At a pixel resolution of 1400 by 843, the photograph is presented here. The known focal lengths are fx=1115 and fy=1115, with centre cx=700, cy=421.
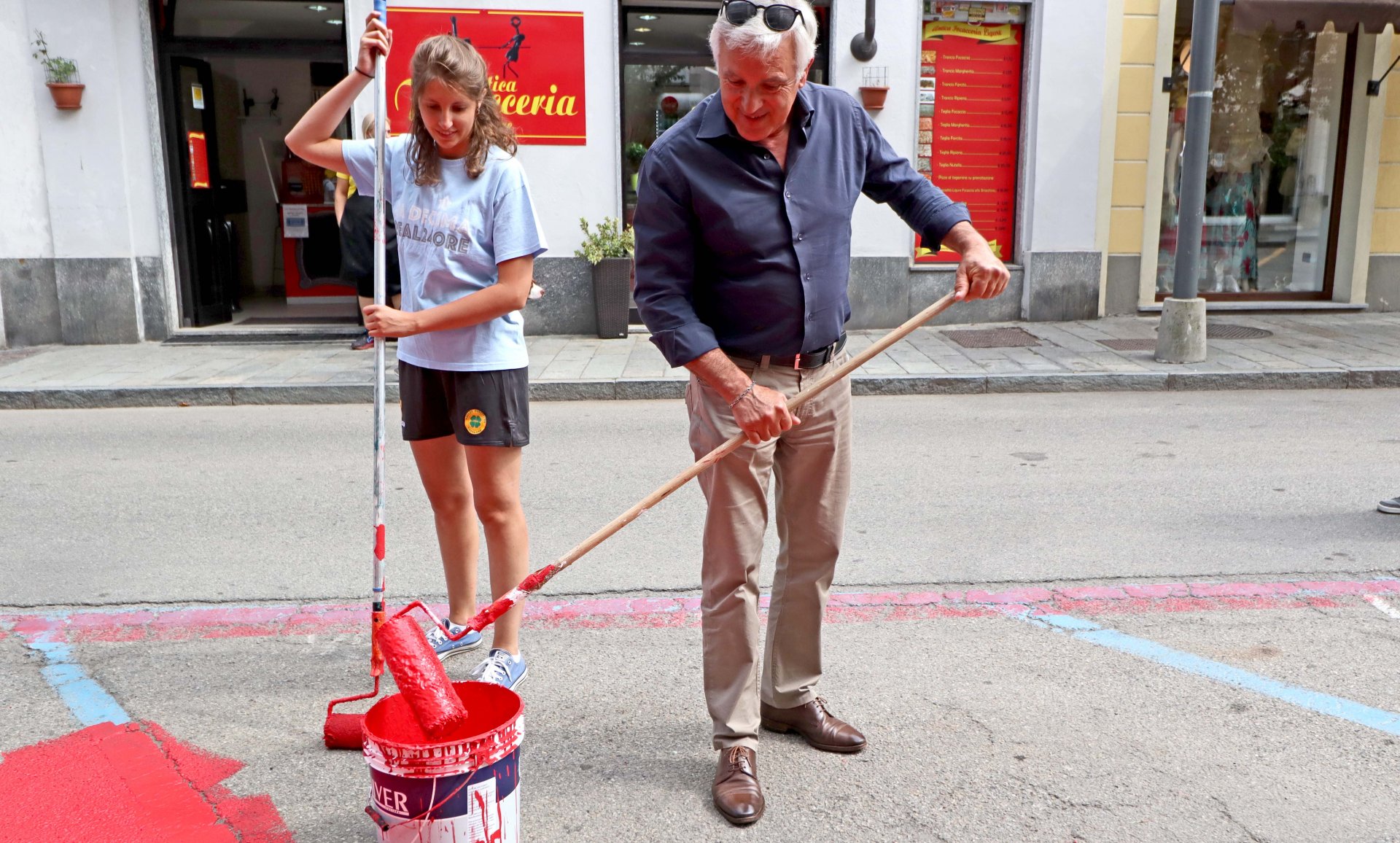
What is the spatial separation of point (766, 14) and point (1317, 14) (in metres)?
10.2

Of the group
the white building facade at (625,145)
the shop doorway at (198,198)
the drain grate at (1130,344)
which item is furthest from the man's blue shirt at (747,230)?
the shop doorway at (198,198)

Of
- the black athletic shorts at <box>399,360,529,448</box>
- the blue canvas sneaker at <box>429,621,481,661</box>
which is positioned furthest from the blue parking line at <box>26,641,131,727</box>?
the black athletic shorts at <box>399,360,529,448</box>

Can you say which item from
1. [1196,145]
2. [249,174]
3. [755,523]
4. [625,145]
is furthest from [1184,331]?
[249,174]

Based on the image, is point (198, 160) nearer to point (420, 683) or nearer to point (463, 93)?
point (463, 93)

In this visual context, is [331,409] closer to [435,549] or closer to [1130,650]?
[435,549]

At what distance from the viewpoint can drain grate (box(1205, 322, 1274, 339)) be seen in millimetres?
10539

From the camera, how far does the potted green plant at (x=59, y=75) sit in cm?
1002

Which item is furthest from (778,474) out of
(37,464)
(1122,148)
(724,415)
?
(1122,148)

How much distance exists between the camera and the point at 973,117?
1152cm

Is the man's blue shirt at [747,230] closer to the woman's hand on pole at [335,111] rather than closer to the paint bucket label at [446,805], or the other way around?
the woman's hand on pole at [335,111]

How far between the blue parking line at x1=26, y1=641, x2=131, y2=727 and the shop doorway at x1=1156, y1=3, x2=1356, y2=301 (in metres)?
11.3

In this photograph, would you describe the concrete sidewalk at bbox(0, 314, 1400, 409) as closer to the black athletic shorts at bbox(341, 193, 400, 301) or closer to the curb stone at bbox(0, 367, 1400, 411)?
the curb stone at bbox(0, 367, 1400, 411)

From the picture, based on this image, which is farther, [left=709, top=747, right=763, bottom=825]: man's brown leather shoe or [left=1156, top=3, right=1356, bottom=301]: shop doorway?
[left=1156, top=3, right=1356, bottom=301]: shop doorway

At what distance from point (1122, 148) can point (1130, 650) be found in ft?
29.4
